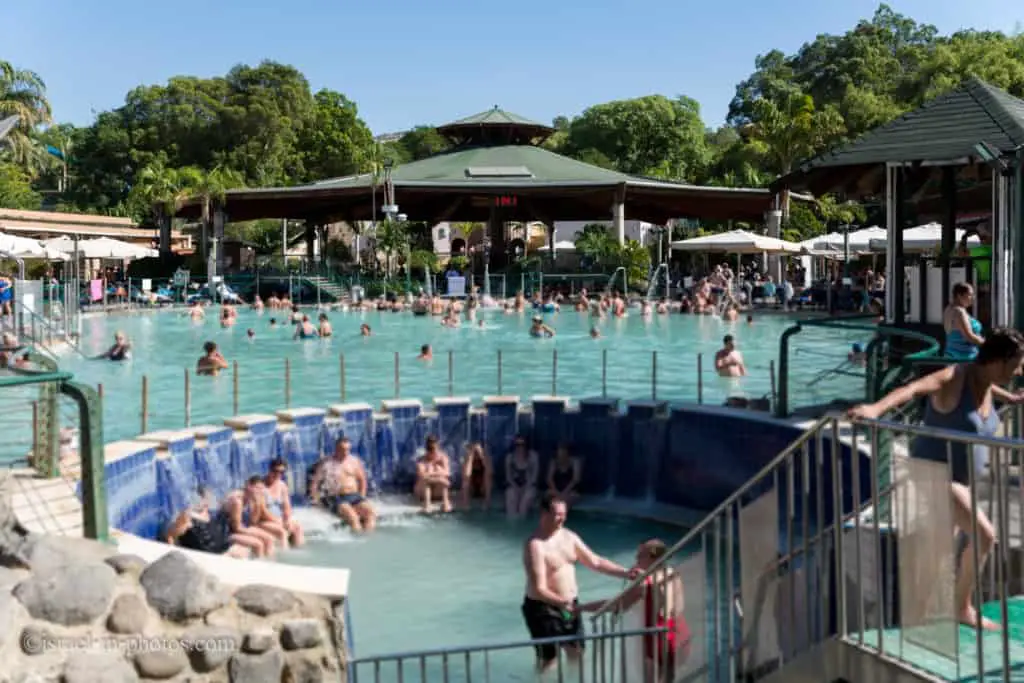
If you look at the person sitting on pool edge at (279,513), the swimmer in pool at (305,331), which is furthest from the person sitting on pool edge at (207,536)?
the swimmer in pool at (305,331)

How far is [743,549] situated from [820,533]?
28.9 inches

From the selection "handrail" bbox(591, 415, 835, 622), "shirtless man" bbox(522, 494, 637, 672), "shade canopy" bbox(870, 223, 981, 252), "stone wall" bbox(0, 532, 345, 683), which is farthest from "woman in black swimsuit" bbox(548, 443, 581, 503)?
"shade canopy" bbox(870, 223, 981, 252)

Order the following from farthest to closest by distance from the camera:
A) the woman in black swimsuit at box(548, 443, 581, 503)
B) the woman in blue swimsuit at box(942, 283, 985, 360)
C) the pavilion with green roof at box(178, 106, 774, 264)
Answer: the pavilion with green roof at box(178, 106, 774, 264), the woman in black swimsuit at box(548, 443, 581, 503), the woman in blue swimsuit at box(942, 283, 985, 360)

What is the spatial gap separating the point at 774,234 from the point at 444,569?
2903 cm

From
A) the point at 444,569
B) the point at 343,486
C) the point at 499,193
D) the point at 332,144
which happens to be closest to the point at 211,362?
the point at 343,486

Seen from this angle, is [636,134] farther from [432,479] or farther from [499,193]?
[432,479]

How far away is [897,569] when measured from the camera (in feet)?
13.5

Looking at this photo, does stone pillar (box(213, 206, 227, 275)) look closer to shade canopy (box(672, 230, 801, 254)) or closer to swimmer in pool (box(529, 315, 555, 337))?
shade canopy (box(672, 230, 801, 254))

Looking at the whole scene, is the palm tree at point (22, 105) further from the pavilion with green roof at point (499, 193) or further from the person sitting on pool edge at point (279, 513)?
the person sitting on pool edge at point (279, 513)

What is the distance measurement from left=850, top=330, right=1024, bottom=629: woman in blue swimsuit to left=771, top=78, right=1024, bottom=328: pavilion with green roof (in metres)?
4.85

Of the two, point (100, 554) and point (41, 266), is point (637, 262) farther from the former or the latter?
point (100, 554)

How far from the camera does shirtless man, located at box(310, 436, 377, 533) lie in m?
11.6

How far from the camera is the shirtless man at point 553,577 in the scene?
682cm

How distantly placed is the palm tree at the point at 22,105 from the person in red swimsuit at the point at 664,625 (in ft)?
142
